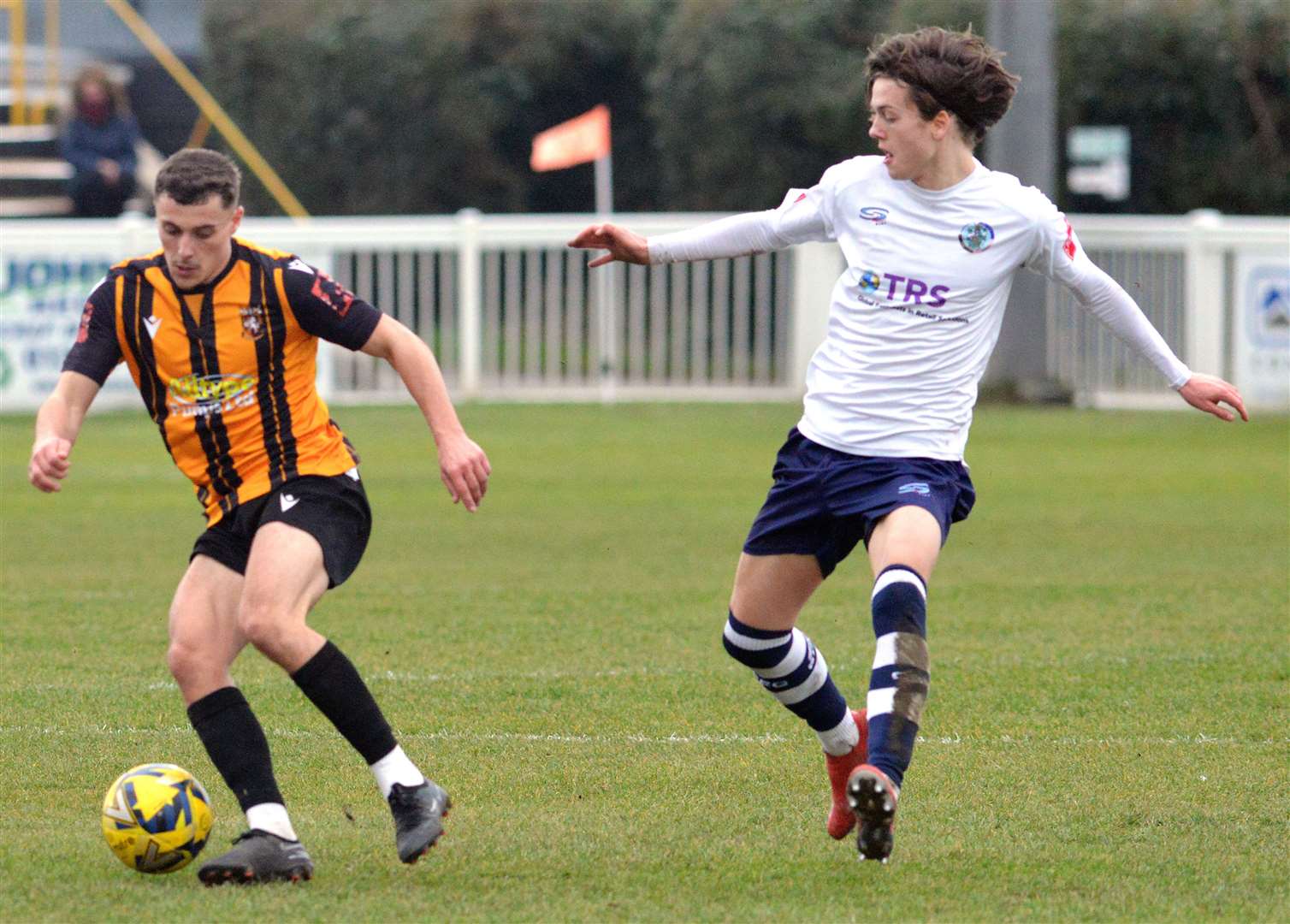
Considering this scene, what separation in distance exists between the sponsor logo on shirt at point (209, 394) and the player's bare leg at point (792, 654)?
4.31ft

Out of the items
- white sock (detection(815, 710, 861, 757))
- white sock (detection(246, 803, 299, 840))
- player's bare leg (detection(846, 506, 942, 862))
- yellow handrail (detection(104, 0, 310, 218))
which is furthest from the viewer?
yellow handrail (detection(104, 0, 310, 218))

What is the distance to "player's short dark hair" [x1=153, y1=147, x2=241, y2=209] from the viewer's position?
17.0 ft

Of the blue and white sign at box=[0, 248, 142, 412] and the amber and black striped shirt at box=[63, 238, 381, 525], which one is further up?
the amber and black striped shirt at box=[63, 238, 381, 525]

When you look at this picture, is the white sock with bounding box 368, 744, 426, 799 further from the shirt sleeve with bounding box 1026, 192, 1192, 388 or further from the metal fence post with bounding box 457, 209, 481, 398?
the metal fence post with bounding box 457, 209, 481, 398

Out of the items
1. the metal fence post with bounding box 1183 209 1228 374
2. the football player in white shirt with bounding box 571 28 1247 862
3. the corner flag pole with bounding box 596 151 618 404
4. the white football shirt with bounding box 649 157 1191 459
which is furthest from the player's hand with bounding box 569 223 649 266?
the corner flag pole with bounding box 596 151 618 404

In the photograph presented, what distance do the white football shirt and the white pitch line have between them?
1.51 meters

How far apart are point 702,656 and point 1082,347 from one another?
45.6ft

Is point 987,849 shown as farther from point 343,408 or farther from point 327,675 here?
point 343,408

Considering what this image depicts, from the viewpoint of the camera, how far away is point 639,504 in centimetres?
1358

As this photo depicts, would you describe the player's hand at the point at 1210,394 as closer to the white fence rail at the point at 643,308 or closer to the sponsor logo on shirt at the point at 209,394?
the sponsor logo on shirt at the point at 209,394

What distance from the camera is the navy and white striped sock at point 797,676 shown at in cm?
568

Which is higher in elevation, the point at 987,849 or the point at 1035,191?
the point at 1035,191

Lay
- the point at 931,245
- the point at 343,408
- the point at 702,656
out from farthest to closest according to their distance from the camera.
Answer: the point at 343,408 → the point at 702,656 → the point at 931,245

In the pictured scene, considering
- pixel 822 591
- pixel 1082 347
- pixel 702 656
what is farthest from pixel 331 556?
pixel 1082 347
